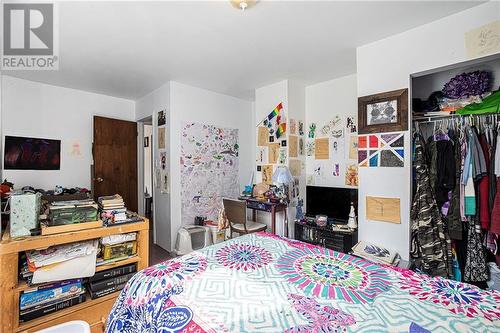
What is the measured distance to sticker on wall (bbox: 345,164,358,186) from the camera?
2.93 metres

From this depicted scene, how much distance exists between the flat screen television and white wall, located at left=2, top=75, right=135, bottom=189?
340cm

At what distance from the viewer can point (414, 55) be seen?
1.94m

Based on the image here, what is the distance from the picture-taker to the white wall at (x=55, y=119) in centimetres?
295

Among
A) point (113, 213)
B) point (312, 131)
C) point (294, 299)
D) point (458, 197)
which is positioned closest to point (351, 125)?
point (312, 131)

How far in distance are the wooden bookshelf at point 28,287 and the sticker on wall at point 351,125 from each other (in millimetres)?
2641

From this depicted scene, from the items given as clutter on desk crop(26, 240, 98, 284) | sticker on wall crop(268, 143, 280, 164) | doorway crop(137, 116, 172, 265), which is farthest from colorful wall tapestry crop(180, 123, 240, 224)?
clutter on desk crop(26, 240, 98, 284)

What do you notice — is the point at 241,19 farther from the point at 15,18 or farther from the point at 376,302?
the point at 376,302

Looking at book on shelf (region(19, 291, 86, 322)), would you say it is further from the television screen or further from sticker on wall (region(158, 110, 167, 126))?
the television screen

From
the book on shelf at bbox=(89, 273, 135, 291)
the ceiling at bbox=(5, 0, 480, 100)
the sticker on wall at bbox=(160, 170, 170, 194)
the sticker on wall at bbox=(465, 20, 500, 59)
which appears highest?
the ceiling at bbox=(5, 0, 480, 100)

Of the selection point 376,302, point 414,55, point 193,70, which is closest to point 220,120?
point 193,70

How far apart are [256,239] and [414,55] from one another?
2017 mm

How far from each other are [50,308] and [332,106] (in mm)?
3414

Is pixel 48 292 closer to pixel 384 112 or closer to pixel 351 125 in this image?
pixel 384 112

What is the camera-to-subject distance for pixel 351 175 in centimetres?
297
